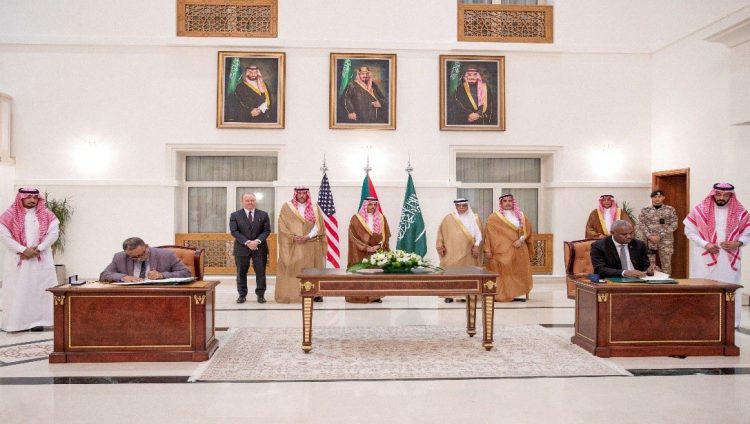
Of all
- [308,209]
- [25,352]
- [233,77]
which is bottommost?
[25,352]

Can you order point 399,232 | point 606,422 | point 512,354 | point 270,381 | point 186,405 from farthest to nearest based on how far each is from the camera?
point 399,232 → point 512,354 → point 270,381 → point 186,405 → point 606,422

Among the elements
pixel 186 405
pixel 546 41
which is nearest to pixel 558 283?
pixel 546 41

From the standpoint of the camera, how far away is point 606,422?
3.91 metres

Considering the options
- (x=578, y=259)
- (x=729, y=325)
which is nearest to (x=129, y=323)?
(x=729, y=325)

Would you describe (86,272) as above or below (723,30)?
below

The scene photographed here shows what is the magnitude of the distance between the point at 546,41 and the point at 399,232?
4469 millimetres

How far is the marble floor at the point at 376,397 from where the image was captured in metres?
4.02

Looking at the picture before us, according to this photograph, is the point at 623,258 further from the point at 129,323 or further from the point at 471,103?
the point at 471,103

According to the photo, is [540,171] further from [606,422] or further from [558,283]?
[606,422]

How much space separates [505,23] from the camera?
11234mm

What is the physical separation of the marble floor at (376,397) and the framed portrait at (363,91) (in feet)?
20.9

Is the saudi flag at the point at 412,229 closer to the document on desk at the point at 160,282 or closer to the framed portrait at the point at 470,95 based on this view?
the framed portrait at the point at 470,95

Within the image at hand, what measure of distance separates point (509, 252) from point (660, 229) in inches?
95.4

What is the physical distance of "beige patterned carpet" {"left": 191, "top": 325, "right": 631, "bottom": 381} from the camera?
16.6ft
